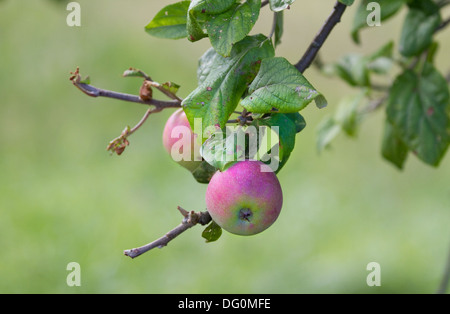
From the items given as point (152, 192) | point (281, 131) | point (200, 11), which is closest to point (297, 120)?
point (281, 131)

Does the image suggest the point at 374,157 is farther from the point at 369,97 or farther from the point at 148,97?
the point at 148,97

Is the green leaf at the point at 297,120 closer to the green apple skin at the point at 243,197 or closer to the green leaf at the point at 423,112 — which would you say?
the green apple skin at the point at 243,197

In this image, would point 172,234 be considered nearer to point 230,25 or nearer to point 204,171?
point 204,171

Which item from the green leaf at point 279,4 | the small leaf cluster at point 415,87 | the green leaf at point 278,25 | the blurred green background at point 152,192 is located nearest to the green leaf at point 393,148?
the small leaf cluster at point 415,87

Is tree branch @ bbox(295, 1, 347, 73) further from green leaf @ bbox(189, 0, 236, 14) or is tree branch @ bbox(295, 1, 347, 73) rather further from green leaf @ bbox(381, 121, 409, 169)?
green leaf @ bbox(381, 121, 409, 169)

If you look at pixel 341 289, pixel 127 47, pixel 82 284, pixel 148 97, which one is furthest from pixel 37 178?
pixel 148 97
